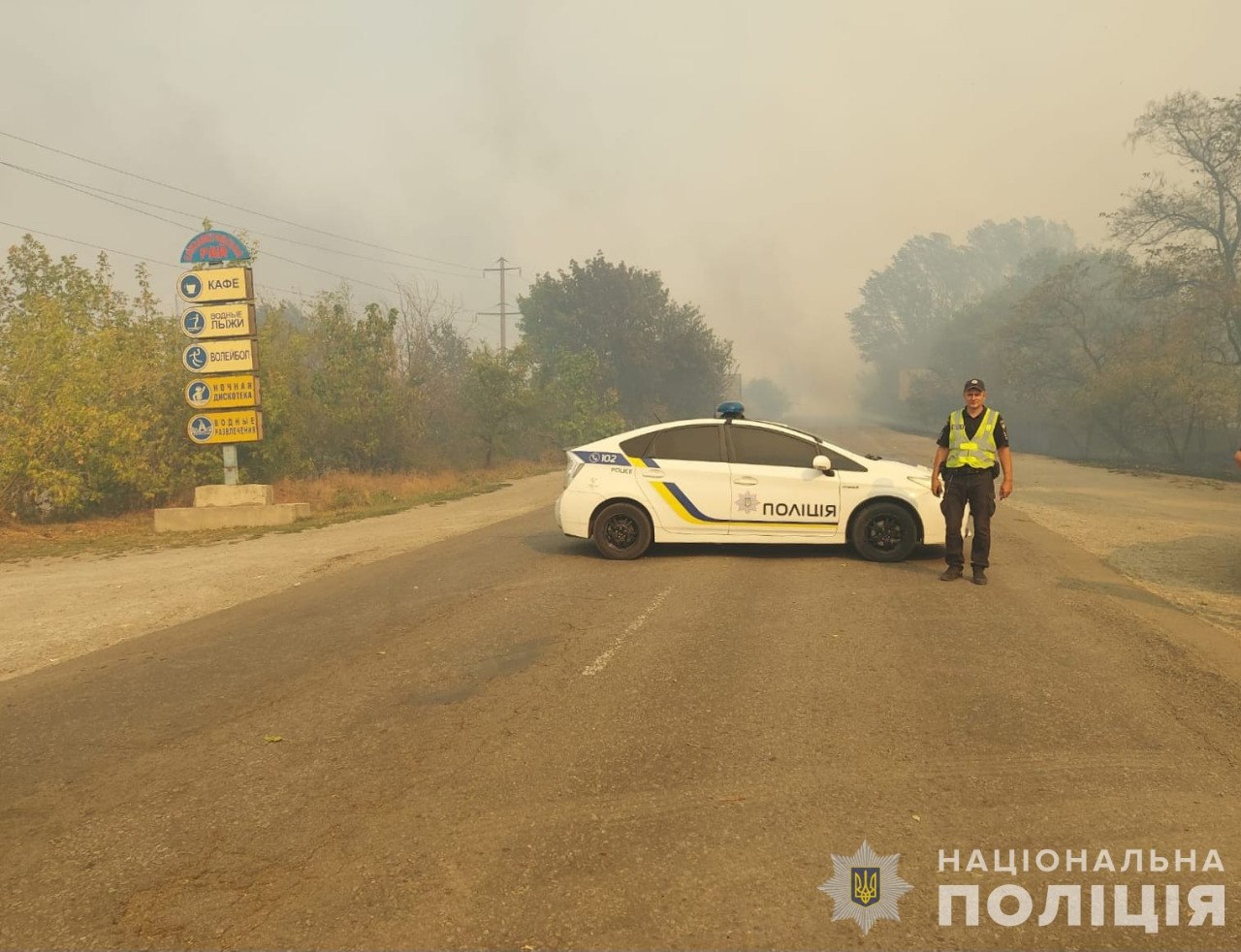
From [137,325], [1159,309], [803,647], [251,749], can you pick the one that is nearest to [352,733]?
[251,749]

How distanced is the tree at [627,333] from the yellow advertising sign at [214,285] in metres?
38.3

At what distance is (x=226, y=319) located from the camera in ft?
56.6

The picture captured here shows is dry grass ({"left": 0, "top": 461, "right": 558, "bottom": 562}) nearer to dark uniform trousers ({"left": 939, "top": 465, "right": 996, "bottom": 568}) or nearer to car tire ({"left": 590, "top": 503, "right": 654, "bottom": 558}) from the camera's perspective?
car tire ({"left": 590, "top": 503, "right": 654, "bottom": 558})

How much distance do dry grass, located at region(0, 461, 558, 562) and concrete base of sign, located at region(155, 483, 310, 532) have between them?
43cm

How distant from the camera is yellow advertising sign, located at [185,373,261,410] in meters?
17.4

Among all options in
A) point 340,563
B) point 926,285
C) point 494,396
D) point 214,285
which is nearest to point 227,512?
point 214,285

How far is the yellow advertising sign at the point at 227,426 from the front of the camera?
57.2 feet

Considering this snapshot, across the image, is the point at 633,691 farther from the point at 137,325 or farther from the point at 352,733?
the point at 137,325

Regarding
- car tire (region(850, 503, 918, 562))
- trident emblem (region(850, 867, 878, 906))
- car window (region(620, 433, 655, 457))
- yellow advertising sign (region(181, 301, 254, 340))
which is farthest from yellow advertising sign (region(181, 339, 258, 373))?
trident emblem (region(850, 867, 878, 906))

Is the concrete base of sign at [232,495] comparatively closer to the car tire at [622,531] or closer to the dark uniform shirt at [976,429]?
the car tire at [622,531]

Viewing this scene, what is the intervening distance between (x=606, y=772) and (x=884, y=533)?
5840mm

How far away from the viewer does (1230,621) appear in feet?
22.4

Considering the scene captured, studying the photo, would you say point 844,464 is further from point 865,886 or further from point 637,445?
point 865,886

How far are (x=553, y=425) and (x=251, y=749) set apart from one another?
3441 cm
